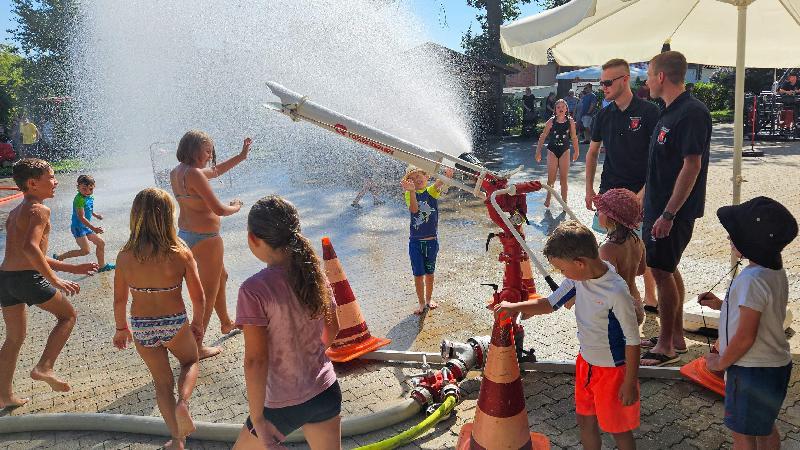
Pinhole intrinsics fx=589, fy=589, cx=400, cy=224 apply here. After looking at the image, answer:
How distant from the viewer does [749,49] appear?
239 inches

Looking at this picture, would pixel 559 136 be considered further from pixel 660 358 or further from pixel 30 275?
pixel 30 275

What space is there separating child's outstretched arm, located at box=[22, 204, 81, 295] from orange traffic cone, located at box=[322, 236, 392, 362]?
74.8 inches

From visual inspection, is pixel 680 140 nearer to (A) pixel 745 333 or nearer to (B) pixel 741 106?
(B) pixel 741 106

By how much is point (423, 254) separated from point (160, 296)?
275 centimetres

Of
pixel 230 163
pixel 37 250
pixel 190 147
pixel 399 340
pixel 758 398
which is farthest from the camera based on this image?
pixel 230 163

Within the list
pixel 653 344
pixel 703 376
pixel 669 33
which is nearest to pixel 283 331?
pixel 703 376

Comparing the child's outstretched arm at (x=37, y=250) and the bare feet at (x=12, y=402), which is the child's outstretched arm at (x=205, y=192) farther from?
the bare feet at (x=12, y=402)

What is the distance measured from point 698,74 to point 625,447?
39947mm

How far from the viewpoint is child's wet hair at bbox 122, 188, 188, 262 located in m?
3.36

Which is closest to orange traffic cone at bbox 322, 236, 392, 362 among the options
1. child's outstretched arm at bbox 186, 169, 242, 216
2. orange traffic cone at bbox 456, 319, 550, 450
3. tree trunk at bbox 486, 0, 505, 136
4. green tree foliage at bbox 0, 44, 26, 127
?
child's outstretched arm at bbox 186, 169, 242, 216

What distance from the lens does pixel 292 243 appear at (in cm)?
260

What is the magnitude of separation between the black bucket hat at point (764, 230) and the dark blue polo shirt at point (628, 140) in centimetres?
237

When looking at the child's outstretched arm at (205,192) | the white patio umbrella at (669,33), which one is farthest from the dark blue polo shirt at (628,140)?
the child's outstretched arm at (205,192)

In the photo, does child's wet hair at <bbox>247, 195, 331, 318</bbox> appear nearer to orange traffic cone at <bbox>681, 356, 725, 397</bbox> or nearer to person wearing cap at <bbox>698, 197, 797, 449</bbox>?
person wearing cap at <bbox>698, 197, 797, 449</bbox>
